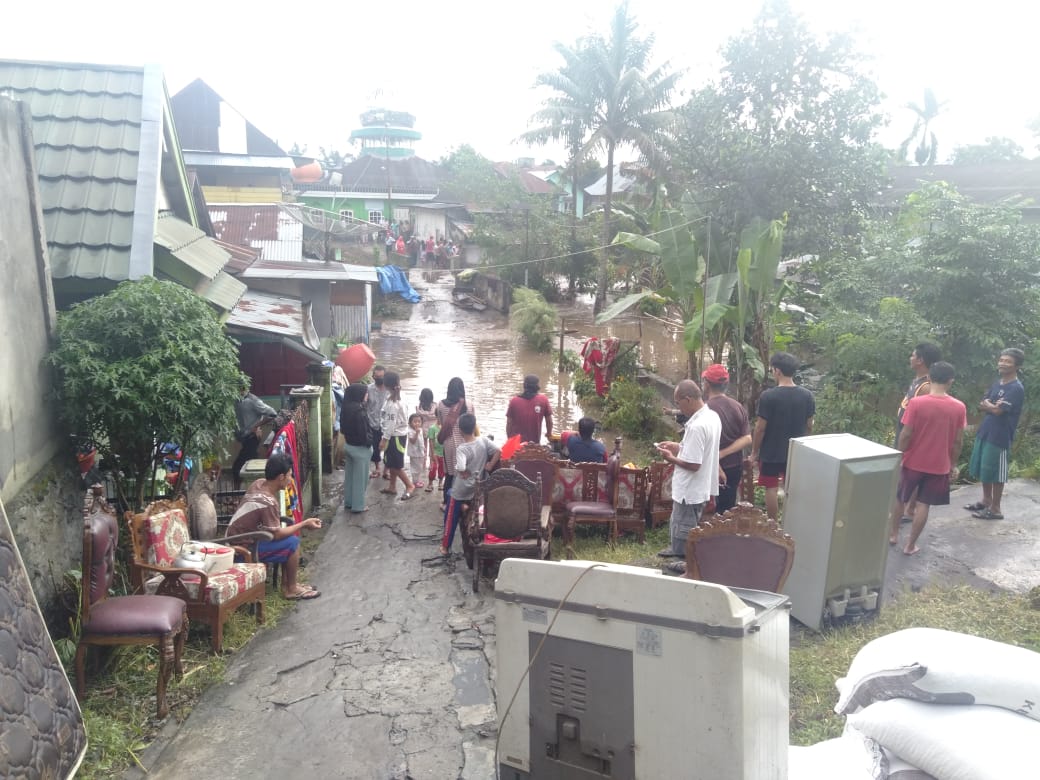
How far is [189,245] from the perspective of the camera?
8.34m

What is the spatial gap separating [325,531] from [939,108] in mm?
53310

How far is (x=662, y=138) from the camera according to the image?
26688 millimetres

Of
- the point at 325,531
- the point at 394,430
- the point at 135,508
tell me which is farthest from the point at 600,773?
the point at 394,430

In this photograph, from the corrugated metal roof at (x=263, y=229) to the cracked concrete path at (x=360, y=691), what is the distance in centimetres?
1513

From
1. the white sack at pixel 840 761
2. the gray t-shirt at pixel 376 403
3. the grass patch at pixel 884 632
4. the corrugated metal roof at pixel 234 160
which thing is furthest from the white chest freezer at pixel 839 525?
the corrugated metal roof at pixel 234 160

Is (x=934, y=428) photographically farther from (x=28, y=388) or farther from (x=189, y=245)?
(x=189, y=245)

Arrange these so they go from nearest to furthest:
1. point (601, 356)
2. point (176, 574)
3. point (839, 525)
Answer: point (839, 525) → point (176, 574) → point (601, 356)

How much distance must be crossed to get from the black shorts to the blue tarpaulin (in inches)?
752

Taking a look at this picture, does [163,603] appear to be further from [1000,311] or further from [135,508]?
[1000,311]

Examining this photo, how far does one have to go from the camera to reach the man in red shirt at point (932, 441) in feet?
20.9

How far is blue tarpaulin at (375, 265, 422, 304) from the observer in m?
28.3

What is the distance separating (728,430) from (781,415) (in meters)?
0.47

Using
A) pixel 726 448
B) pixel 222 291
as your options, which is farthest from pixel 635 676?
pixel 222 291

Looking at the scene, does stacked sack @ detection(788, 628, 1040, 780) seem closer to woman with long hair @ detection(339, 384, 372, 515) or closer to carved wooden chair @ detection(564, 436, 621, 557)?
carved wooden chair @ detection(564, 436, 621, 557)
